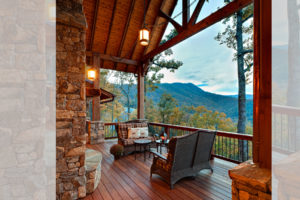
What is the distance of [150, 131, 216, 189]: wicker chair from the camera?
2.61 m

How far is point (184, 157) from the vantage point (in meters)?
2.76

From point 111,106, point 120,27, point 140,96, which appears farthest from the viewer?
point 111,106

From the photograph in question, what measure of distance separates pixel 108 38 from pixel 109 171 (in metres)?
5.31

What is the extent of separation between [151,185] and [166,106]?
8590 millimetres

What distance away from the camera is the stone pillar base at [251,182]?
132cm

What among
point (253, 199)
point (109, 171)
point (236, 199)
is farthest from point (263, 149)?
point (109, 171)

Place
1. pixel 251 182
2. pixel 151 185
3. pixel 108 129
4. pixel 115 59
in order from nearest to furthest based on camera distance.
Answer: pixel 251 182, pixel 151 185, pixel 115 59, pixel 108 129

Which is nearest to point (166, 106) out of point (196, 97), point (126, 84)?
point (196, 97)

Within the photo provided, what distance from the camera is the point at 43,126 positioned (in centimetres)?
194

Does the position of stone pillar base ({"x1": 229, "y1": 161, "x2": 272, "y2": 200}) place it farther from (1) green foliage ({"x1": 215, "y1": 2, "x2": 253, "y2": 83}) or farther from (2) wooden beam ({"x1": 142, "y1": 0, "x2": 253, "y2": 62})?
(1) green foliage ({"x1": 215, "y1": 2, "x2": 253, "y2": 83})

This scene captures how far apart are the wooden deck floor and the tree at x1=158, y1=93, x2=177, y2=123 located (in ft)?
24.2

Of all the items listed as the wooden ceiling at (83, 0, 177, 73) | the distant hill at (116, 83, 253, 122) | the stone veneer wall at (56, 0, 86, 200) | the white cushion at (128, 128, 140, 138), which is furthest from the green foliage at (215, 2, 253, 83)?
the stone veneer wall at (56, 0, 86, 200)

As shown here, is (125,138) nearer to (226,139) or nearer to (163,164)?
(163,164)

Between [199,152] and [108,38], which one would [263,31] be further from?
[108,38]
